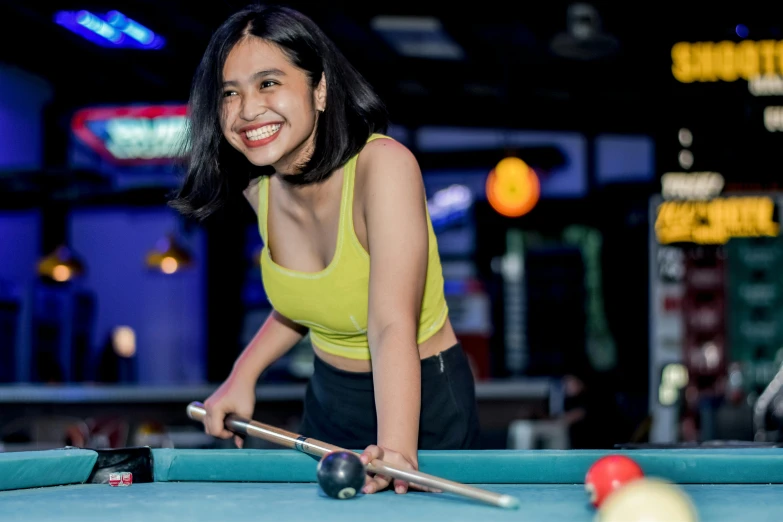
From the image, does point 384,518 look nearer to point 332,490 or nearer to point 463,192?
point 332,490

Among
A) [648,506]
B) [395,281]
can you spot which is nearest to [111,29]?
[395,281]

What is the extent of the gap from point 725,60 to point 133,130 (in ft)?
17.3

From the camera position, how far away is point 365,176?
6.23 feet

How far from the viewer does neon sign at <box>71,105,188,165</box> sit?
8258mm

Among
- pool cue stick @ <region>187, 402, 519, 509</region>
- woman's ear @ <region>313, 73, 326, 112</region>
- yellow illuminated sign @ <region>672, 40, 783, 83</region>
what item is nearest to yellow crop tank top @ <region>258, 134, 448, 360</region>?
woman's ear @ <region>313, 73, 326, 112</region>

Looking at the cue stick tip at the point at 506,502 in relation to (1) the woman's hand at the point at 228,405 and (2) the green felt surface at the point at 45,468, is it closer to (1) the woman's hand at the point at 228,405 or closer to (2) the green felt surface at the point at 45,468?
(2) the green felt surface at the point at 45,468

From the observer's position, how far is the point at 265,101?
1.85 meters

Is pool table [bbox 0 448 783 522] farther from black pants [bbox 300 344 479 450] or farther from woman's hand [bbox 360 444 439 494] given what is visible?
black pants [bbox 300 344 479 450]

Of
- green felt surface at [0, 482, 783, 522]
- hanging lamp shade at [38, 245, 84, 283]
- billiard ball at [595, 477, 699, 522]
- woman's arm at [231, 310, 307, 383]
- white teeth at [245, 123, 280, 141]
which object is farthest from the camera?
hanging lamp shade at [38, 245, 84, 283]

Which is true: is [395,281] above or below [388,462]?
above

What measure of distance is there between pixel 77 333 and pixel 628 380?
22.7ft

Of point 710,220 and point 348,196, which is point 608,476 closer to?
point 348,196

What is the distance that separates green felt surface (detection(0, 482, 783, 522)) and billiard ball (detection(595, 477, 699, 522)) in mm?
175

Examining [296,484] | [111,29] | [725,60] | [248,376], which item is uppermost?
[111,29]
